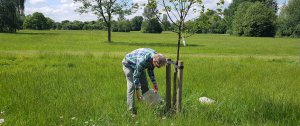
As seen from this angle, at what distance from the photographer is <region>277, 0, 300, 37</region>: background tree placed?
8819 cm

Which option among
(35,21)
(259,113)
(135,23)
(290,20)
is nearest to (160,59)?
(259,113)

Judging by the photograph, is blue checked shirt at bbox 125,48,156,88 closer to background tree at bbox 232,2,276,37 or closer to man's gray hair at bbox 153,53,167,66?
man's gray hair at bbox 153,53,167,66

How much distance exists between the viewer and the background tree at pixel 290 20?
8819 cm

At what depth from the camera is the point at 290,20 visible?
89.9 metres

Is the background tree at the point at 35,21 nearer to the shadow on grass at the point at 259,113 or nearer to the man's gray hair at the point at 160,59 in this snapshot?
the shadow on grass at the point at 259,113

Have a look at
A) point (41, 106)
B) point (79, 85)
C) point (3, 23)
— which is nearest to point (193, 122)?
point (41, 106)

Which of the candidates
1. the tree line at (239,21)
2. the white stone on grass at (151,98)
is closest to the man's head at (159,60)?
the white stone on grass at (151,98)

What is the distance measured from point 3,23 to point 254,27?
63408 millimetres

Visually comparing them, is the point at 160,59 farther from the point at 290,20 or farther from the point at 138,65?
the point at 290,20

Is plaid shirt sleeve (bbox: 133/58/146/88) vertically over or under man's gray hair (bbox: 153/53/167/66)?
under

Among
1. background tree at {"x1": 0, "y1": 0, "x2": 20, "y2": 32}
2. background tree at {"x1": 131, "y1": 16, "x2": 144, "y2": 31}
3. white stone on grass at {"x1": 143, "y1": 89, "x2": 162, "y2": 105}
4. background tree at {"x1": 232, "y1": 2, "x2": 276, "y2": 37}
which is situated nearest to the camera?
white stone on grass at {"x1": 143, "y1": 89, "x2": 162, "y2": 105}

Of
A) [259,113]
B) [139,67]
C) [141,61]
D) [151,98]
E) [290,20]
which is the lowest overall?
[259,113]

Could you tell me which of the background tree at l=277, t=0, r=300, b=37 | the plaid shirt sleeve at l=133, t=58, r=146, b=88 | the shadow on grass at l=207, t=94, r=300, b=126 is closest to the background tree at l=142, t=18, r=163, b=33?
the background tree at l=277, t=0, r=300, b=37

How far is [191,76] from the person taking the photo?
1295cm
